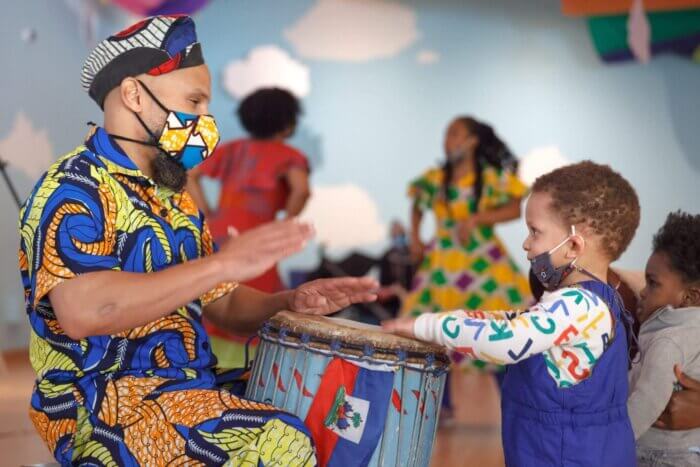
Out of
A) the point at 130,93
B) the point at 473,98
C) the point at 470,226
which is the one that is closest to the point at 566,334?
→ the point at 130,93

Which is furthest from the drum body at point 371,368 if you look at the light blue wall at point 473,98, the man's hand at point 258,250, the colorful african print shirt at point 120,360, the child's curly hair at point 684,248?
the light blue wall at point 473,98

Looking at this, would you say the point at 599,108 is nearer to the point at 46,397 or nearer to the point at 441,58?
the point at 441,58

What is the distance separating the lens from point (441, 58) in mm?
8469

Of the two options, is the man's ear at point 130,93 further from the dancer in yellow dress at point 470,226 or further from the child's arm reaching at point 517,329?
the dancer in yellow dress at point 470,226

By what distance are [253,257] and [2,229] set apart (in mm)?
4860

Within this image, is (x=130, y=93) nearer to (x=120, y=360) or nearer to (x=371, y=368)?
(x=120, y=360)

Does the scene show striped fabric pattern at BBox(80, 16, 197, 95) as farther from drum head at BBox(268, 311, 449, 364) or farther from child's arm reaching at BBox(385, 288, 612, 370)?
child's arm reaching at BBox(385, 288, 612, 370)

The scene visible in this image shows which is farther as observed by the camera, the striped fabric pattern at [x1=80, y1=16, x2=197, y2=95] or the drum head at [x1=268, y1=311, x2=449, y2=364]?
the striped fabric pattern at [x1=80, y1=16, x2=197, y2=95]

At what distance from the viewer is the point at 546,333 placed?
2.10 metres

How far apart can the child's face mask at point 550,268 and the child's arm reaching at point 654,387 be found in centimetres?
41

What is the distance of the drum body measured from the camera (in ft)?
6.90

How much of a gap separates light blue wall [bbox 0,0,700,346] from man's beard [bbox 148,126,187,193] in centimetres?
481

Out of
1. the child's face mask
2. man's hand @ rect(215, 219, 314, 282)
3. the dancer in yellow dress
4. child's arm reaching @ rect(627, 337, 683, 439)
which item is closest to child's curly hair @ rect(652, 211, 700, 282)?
child's arm reaching @ rect(627, 337, 683, 439)

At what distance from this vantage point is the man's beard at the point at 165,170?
7.41 ft
